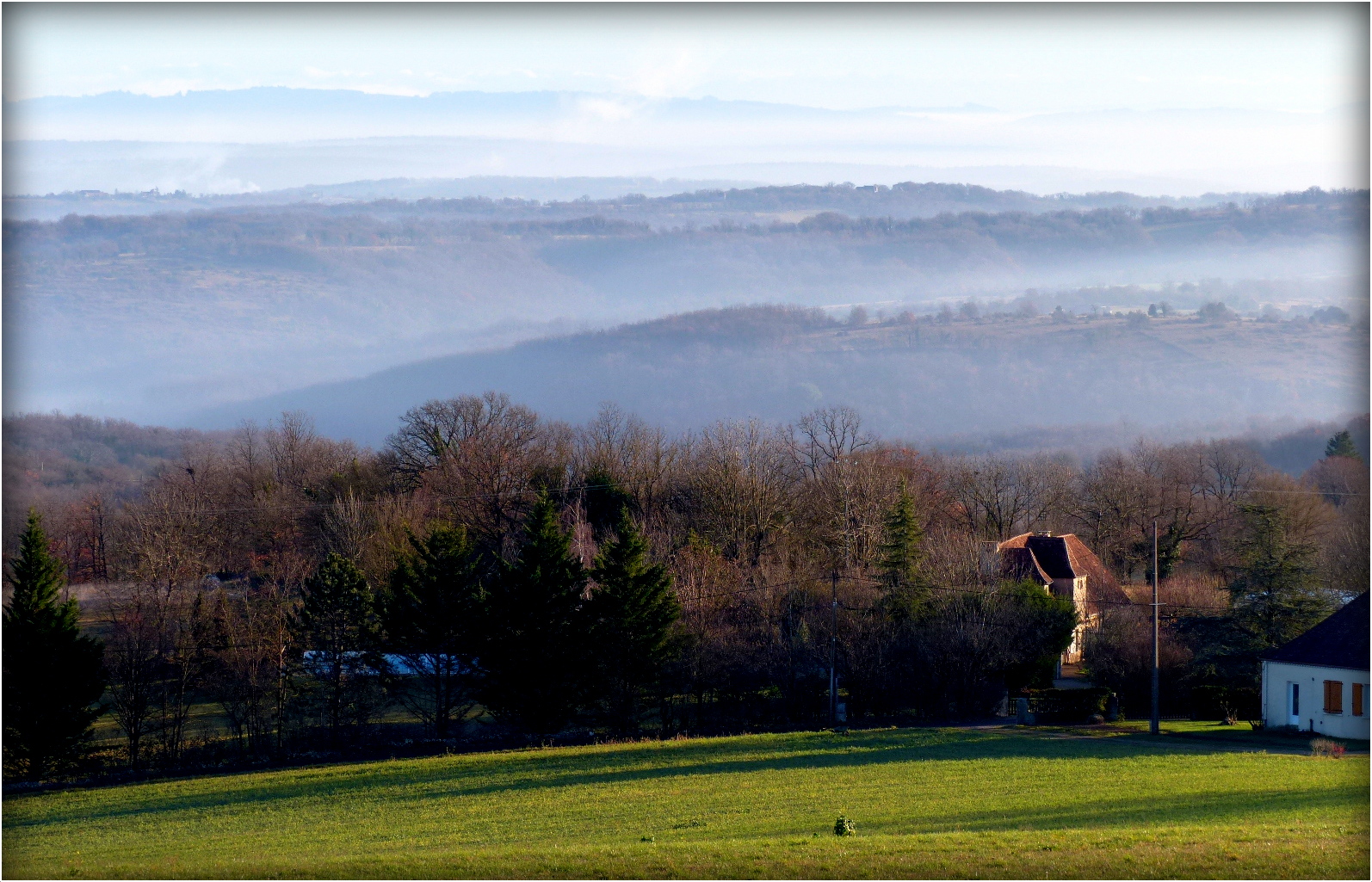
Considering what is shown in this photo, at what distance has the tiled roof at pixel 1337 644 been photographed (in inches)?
994

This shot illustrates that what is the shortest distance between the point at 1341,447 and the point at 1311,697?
40.4m

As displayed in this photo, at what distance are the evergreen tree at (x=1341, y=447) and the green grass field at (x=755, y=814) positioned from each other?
3927 centimetres

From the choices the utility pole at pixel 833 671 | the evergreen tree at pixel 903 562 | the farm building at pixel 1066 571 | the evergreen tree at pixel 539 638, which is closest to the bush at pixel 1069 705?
the evergreen tree at pixel 903 562

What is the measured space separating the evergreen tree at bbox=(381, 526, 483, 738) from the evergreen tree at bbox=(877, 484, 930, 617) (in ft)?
42.8

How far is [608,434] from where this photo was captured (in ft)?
200

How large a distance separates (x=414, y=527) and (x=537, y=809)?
26685 mm

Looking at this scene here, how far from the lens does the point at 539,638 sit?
31.6 m

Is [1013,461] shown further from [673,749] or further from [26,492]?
[26,492]

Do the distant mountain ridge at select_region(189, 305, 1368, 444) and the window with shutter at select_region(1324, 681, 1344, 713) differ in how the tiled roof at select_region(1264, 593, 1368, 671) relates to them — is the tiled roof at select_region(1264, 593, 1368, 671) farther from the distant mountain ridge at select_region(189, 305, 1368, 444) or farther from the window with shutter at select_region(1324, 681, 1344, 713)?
the distant mountain ridge at select_region(189, 305, 1368, 444)

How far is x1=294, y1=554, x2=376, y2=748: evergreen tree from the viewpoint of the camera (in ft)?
105

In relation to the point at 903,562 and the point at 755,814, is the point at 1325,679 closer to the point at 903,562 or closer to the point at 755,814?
the point at 903,562

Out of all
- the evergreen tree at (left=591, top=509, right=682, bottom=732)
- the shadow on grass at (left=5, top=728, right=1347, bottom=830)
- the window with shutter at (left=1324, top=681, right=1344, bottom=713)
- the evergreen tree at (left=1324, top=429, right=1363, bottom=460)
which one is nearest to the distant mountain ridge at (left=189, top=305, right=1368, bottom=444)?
the evergreen tree at (left=1324, top=429, right=1363, bottom=460)

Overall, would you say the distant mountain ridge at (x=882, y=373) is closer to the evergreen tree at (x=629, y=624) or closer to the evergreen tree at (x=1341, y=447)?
the evergreen tree at (x=1341, y=447)

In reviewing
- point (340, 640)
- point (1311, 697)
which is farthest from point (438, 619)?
point (1311, 697)
